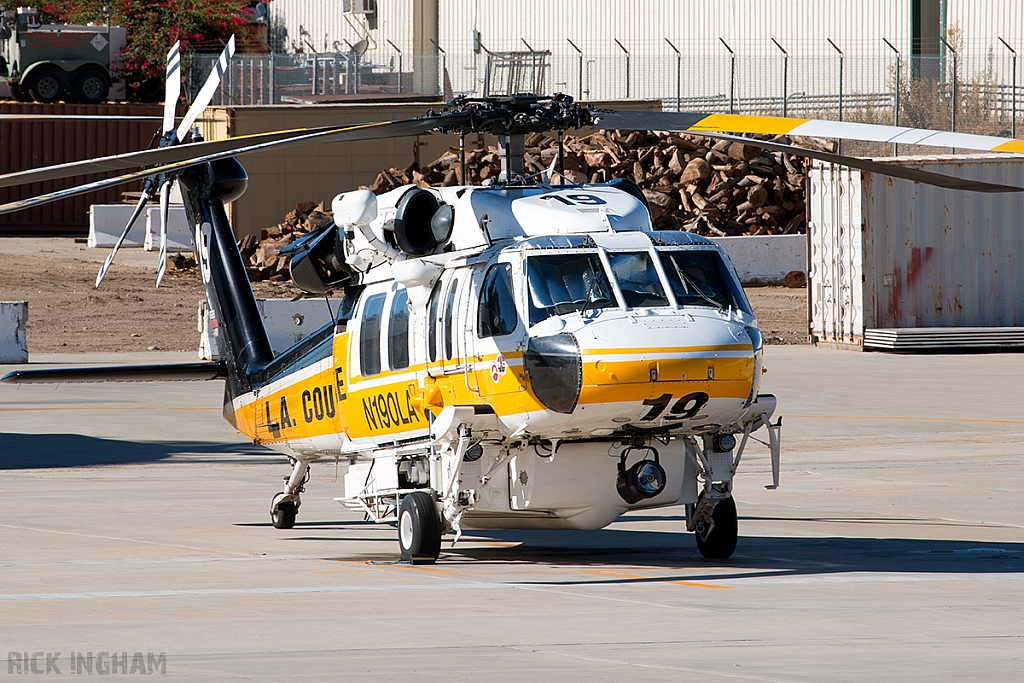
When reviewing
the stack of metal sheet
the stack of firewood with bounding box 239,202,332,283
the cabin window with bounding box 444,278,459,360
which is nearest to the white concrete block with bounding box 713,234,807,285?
the stack of metal sheet

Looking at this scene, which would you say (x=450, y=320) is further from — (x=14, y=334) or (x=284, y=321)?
(x=14, y=334)

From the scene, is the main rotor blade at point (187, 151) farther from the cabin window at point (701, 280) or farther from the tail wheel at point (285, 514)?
the tail wheel at point (285, 514)

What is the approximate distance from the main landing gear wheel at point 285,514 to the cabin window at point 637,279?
183 inches

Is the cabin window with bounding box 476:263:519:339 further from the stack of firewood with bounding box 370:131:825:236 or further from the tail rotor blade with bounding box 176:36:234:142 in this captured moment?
the stack of firewood with bounding box 370:131:825:236

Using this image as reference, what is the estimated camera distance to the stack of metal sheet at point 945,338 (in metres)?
27.8

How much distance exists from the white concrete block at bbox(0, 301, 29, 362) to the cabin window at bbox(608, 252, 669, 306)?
18.1 metres

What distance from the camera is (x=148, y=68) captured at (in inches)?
2338

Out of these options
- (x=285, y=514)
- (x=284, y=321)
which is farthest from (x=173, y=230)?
(x=285, y=514)

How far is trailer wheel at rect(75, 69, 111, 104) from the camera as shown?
169 ft

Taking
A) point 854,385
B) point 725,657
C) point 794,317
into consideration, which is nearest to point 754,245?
point 794,317

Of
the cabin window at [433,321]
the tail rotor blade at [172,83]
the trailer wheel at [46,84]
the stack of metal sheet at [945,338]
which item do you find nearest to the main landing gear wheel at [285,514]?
the cabin window at [433,321]

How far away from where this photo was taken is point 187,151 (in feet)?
30.6

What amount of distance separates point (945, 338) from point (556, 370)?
1949 centimetres

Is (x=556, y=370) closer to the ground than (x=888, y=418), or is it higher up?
higher up
